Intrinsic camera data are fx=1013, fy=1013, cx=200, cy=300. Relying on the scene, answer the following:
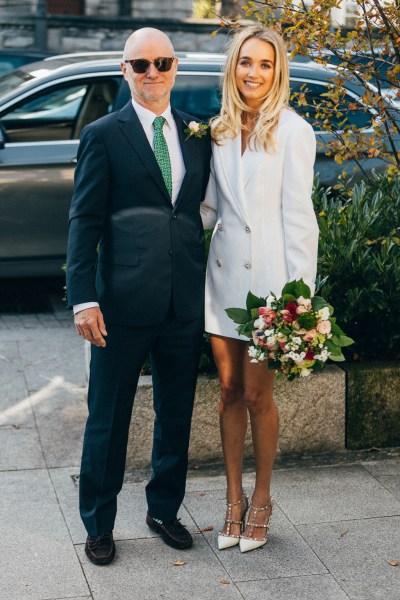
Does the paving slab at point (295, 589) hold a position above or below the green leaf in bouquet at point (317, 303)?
below

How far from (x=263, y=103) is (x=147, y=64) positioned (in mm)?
483

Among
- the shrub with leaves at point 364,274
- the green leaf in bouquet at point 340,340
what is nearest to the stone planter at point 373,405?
the shrub with leaves at point 364,274

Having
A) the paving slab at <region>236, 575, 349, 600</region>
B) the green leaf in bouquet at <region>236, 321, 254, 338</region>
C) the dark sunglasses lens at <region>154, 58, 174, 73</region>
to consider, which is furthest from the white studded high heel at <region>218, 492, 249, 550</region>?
the dark sunglasses lens at <region>154, 58, 174, 73</region>

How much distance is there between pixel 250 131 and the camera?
157 inches

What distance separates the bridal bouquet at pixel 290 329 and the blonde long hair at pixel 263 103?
1.93ft

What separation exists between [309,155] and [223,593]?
1.71 m

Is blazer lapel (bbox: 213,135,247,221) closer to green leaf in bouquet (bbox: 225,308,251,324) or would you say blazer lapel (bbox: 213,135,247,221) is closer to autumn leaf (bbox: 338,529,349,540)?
green leaf in bouquet (bbox: 225,308,251,324)

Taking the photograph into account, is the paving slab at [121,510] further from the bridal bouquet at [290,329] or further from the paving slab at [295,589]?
the bridal bouquet at [290,329]

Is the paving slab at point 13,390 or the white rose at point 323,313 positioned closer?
the white rose at point 323,313

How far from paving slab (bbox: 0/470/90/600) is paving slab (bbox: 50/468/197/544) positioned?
39 mm

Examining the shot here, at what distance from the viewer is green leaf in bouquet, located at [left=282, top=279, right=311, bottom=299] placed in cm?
384

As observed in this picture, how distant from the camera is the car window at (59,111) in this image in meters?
7.53

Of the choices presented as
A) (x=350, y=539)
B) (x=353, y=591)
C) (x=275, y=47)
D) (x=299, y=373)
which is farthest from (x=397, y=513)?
(x=275, y=47)

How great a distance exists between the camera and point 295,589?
3891 millimetres
